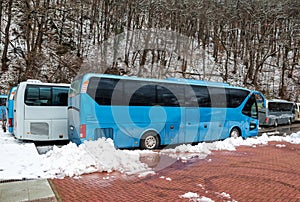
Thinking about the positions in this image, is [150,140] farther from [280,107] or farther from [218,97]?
[280,107]

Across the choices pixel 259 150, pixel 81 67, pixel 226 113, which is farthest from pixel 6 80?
pixel 259 150

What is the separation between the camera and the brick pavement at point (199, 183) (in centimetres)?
533

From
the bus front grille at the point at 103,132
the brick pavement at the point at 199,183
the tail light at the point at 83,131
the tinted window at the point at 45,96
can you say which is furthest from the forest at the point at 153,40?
the brick pavement at the point at 199,183

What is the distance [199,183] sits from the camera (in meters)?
6.14

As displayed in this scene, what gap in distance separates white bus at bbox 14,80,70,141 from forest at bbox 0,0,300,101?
35.8ft

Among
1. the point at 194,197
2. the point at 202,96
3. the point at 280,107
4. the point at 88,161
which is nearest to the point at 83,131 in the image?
the point at 88,161

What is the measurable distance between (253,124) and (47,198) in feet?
40.1

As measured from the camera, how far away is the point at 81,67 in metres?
27.0

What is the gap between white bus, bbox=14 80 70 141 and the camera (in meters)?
11.3

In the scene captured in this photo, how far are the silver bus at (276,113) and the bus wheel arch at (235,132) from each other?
34.7ft

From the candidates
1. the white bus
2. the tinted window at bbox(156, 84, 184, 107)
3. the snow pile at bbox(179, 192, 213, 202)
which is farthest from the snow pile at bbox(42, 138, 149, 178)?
the white bus

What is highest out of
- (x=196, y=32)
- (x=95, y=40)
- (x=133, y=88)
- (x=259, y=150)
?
(x=196, y=32)

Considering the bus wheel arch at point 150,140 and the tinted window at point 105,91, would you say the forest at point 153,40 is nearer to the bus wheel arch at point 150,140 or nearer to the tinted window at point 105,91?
the tinted window at point 105,91

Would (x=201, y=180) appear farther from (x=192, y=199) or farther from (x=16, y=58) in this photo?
(x=16, y=58)
